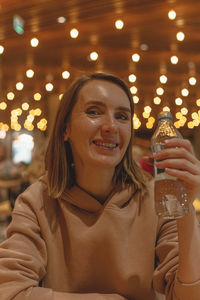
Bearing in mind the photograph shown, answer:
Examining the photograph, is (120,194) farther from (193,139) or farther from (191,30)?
(193,139)

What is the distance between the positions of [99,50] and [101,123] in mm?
3303

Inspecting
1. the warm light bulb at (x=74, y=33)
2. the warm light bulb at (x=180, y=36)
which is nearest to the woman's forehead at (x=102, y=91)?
the warm light bulb at (x=74, y=33)

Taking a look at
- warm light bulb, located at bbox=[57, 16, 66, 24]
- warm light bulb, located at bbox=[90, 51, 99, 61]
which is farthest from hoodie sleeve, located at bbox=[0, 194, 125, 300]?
warm light bulb, located at bbox=[90, 51, 99, 61]

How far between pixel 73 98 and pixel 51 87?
452cm

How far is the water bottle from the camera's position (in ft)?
3.07

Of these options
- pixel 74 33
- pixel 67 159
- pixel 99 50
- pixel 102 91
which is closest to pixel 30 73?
pixel 99 50

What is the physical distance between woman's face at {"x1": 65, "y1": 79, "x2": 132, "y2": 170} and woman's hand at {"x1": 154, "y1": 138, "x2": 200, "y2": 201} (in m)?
0.22

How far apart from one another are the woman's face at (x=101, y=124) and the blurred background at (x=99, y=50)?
1363 mm

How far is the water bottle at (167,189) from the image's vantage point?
936 mm

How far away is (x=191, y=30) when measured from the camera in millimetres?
3619

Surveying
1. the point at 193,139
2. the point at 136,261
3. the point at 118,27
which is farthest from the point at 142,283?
the point at 193,139

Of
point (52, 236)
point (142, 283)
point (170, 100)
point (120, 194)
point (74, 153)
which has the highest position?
point (170, 100)

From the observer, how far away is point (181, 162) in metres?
0.86

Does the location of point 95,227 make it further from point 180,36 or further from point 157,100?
point 157,100
